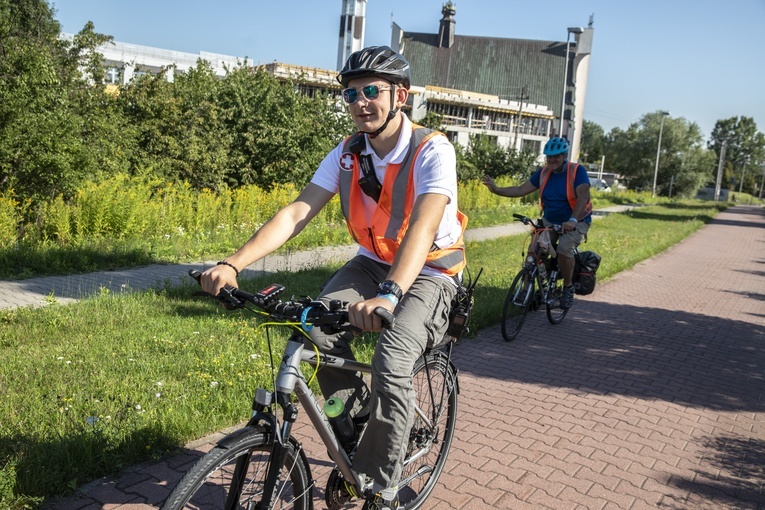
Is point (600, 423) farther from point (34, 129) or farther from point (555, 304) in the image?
point (34, 129)

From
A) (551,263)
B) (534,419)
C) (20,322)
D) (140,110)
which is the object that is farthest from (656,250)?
(20,322)

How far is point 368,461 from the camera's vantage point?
9.95 ft

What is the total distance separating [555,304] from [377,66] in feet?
19.9

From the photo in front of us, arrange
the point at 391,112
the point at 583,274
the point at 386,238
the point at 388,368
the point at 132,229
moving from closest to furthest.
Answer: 1. the point at 388,368
2. the point at 391,112
3. the point at 386,238
4. the point at 583,274
5. the point at 132,229

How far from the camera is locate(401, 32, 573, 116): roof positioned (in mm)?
94812

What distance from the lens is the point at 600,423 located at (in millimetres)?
5242

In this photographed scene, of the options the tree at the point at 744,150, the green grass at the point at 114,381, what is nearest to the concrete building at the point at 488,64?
the tree at the point at 744,150

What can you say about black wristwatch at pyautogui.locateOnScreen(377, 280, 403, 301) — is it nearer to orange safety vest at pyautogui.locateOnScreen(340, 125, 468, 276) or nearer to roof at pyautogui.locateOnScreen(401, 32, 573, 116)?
orange safety vest at pyautogui.locateOnScreen(340, 125, 468, 276)

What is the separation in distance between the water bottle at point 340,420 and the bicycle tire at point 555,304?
5601 millimetres

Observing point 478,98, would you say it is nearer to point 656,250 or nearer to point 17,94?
point 656,250

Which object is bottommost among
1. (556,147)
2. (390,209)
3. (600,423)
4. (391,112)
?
(600,423)

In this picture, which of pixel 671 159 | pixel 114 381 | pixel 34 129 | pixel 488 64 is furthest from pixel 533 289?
pixel 488 64

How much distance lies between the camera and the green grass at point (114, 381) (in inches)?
145

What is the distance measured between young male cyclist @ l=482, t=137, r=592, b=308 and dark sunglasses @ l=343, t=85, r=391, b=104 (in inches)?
194
